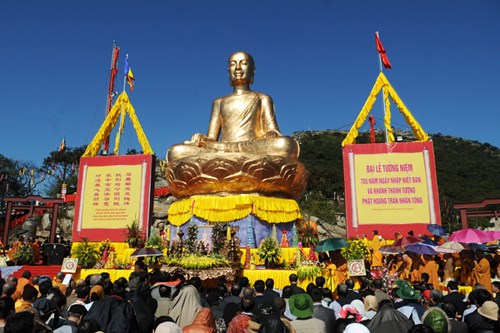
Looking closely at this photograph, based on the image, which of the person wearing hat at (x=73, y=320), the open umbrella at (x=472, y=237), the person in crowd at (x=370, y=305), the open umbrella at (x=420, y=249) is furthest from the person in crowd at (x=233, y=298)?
the open umbrella at (x=472, y=237)

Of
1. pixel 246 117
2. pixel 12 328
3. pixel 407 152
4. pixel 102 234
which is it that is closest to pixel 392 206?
pixel 407 152

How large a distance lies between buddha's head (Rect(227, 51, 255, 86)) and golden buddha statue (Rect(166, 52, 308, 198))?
0.57 meters

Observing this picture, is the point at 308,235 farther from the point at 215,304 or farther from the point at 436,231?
the point at 215,304

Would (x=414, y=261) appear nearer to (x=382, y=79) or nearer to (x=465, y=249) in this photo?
(x=465, y=249)

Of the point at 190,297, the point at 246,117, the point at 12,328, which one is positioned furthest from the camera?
the point at 246,117

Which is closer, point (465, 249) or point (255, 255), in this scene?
point (465, 249)

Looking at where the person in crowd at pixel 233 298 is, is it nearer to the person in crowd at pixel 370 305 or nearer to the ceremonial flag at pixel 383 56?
the person in crowd at pixel 370 305

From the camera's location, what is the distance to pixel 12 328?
2398mm

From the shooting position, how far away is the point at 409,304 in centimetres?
414

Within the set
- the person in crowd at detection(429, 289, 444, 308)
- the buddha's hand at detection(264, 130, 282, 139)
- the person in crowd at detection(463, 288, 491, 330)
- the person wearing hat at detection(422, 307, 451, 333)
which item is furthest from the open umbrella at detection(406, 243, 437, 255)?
the buddha's hand at detection(264, 130, 282, 139)

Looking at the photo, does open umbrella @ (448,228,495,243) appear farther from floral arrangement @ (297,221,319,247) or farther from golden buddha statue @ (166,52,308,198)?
golden buddha statue @ (166,52,308,198)

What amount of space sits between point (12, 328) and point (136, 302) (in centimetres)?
140

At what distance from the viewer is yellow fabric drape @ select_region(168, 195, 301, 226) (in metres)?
12.3

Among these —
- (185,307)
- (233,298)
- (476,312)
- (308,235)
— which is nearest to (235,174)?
(308,235)
